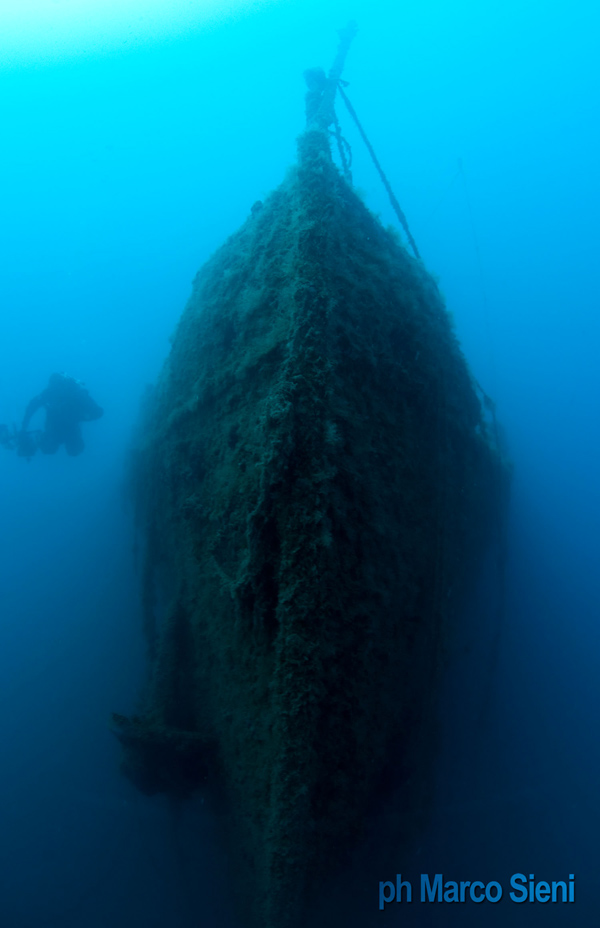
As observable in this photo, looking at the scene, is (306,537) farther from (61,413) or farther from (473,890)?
(61,413)

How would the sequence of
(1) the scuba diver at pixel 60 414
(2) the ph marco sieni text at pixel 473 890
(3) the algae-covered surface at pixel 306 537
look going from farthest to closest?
(1) the scuba diver at pixel 60 414 → (2) the ph marco sieni text at pixel 473 890 → (3) the algae-covered surface at pixel 306 537

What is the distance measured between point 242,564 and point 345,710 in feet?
3.23

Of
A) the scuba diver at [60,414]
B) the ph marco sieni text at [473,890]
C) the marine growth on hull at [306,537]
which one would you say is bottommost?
the ph marco sieni text at [473,890]

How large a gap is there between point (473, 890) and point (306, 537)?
4.46 meters

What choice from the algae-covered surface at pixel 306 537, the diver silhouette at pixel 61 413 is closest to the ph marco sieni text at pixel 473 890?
the algae-covered surface at pixel 306 537

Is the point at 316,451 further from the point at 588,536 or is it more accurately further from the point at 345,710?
the point at 588,536

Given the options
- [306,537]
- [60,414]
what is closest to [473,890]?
[306,537]

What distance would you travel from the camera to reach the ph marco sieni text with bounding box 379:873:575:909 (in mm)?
3588

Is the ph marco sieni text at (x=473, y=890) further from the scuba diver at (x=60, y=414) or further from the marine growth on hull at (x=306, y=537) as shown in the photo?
the scuba diver at (x=60, y=414)

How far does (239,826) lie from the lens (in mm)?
2957

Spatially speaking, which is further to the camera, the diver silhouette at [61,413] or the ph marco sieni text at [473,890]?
the diver silhouette at [61,413]

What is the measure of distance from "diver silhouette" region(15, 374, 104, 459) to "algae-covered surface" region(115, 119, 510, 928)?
17.4 ft

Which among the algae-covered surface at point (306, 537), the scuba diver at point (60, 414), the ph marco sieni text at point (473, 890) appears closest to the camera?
the algae-covered surface at point (306, 537)

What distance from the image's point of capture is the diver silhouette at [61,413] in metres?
8.42
